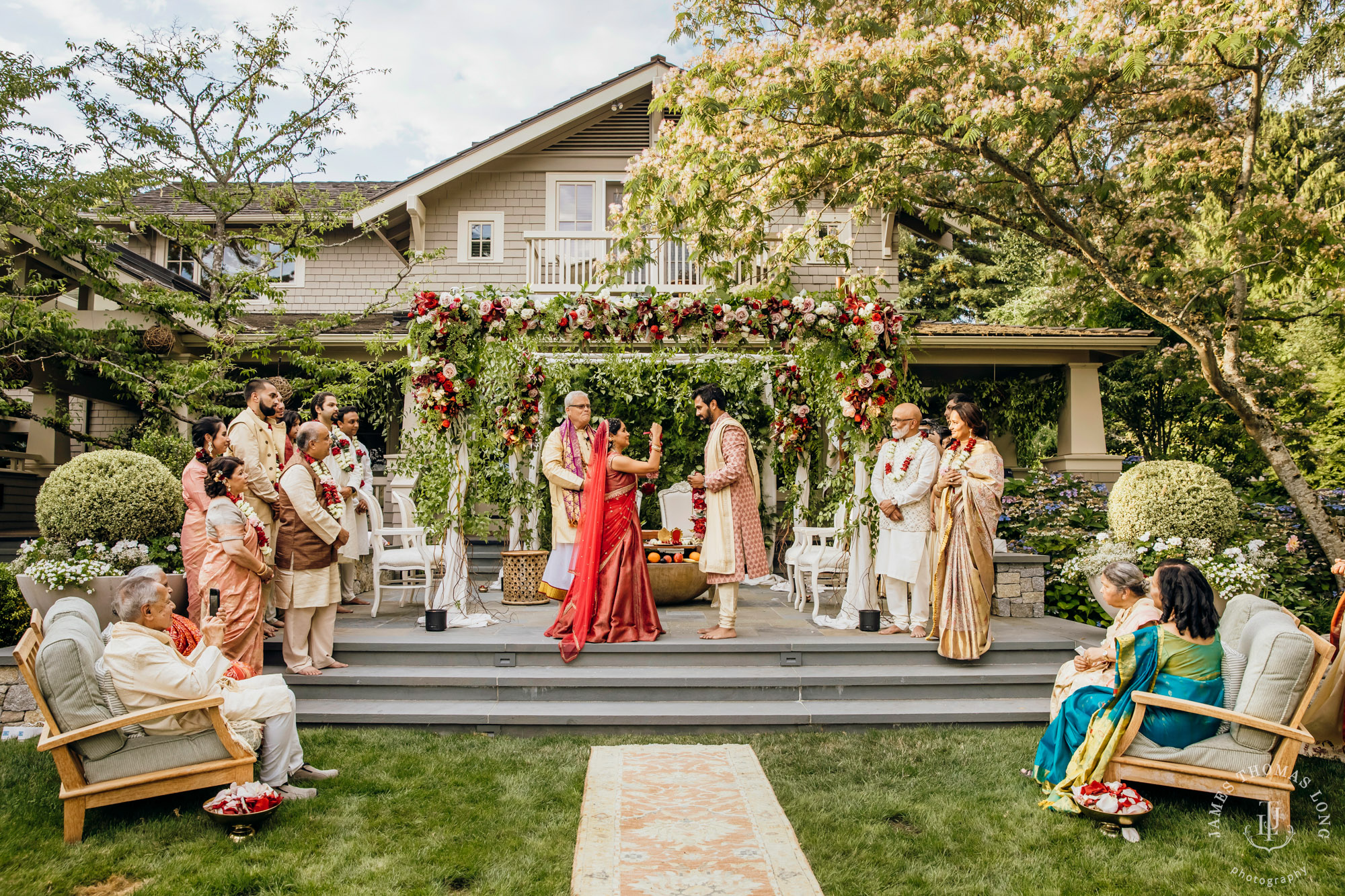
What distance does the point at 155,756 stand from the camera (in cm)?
365

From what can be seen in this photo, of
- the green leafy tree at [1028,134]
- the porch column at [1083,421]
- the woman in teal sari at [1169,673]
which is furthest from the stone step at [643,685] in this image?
the porch column at [1083,421]

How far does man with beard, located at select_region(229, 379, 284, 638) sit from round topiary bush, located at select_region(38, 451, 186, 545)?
1.76m

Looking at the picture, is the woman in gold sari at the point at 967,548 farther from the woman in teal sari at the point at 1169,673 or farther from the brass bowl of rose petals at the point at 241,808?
the brass bowl of rose petals at the point at 241,808

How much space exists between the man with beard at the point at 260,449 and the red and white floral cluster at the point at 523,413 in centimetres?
308

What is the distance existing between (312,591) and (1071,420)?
35.7ft

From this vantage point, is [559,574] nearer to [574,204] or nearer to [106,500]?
[106,500]

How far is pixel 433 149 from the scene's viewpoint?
12961mm

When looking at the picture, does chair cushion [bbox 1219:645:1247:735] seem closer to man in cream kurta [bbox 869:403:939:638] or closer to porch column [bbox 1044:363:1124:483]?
Result: man in cream kurta [bbox 869:403:939:638]

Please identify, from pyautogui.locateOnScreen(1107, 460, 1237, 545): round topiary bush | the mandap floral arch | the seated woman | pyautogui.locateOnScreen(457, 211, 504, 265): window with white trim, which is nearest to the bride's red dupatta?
the mandap floral arch

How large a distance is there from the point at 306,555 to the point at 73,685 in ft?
5.99

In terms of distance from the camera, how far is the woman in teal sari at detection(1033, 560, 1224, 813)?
3801 mm

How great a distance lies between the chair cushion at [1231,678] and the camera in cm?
383

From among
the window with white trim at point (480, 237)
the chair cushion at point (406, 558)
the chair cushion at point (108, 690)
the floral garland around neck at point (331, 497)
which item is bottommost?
the chair cushion at point (108, 690)

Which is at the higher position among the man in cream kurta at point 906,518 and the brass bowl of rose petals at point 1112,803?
the man in cream kurta at point 906,518
